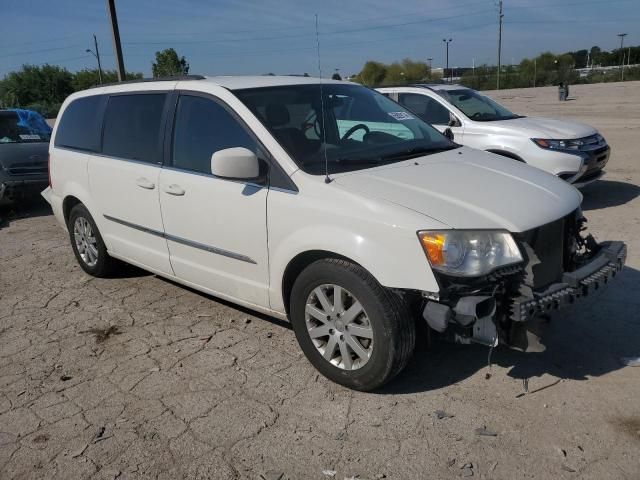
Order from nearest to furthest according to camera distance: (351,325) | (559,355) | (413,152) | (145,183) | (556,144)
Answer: (351,325)
(559,355)
(413,152)
(145,183)
(556,144)

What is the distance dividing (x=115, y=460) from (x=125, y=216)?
2.39 m

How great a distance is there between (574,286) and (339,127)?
1.93 m

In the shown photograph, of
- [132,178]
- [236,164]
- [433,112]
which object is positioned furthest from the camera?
[433,112]

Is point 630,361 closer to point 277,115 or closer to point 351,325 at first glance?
point 351,325

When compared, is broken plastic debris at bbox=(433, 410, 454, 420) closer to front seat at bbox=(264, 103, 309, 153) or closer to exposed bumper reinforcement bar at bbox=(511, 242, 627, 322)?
exposed bumper reinforcement bar at bbox=(511, 242, 627, 322)

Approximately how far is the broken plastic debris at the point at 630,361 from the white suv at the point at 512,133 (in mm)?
4078

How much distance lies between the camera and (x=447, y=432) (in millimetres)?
3035

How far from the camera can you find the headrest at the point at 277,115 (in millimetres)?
3804

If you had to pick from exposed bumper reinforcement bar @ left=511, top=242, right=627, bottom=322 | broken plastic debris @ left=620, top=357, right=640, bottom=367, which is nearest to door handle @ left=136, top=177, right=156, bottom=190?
exposed bumper reinforcement bar @ left=511, top=242, right=627, bottom=322

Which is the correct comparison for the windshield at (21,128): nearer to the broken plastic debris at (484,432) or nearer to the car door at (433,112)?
the car door at (433,112)

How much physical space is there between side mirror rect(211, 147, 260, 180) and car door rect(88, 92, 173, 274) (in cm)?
105

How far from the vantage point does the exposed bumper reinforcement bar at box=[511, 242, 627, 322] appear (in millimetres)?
2934

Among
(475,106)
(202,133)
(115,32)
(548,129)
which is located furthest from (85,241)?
(115,32)

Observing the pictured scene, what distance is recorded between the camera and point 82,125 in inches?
216
